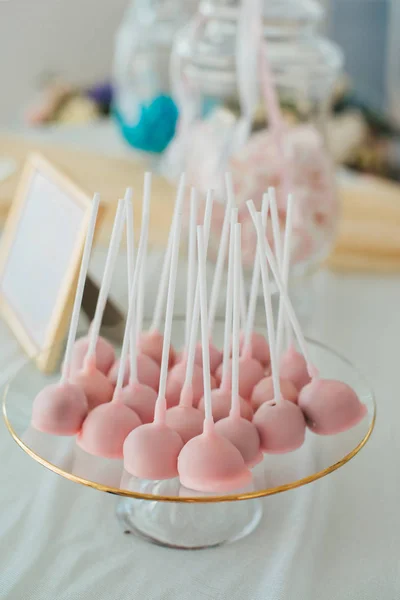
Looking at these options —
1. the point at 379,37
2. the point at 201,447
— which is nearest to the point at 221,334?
the point at 201,447

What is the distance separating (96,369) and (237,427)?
11 cm

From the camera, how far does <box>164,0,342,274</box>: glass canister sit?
752mm

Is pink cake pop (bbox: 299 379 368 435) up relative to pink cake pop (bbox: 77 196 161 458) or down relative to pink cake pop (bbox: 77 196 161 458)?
down

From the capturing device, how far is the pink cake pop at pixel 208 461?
0.42 metres

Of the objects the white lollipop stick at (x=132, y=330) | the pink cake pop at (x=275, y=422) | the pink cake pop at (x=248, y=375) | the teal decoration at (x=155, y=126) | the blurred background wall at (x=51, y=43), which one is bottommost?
the blurred background wall at (x=51, y=43)

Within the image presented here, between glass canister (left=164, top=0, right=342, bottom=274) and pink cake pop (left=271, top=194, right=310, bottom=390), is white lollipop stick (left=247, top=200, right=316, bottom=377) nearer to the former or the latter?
pink cake pop (left=271, top=194, right=310, bottom=390)

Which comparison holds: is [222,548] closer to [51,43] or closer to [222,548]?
[222,548]

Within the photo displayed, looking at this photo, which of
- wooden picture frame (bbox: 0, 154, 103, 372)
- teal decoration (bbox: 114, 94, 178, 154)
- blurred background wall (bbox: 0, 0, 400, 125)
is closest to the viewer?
wooden picture frame (bbox: 0, 154, 103, 372)

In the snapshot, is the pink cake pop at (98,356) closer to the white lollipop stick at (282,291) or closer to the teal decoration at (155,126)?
the white lollipop stick at (282,291)

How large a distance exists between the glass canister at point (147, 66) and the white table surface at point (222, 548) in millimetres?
658

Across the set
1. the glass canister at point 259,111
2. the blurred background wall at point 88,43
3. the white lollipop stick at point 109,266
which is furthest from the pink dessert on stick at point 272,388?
the blurred background wall at point 88,43

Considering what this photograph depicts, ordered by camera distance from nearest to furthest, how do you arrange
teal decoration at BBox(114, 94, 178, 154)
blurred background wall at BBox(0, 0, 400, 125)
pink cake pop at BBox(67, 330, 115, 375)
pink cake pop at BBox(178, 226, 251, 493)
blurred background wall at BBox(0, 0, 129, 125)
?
pink cake pop at BBox(178, 226, 251, 493)
pink cake pop at BBox(67, 330, 115, 375)
teal decoration at BBox(114, 94, 178, 154)
blurred background wall at BBox(0, 0, 400, 125)
blurred background wall at BBox(0, 0, 129, 125)

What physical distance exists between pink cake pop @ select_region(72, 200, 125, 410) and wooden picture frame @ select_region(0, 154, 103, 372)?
10 cm

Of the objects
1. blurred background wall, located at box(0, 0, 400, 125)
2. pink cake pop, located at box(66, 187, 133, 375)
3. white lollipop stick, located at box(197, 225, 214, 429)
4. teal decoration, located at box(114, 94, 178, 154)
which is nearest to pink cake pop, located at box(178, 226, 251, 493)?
white lollipop stick, located at box(197, 225, 214, 429)
